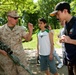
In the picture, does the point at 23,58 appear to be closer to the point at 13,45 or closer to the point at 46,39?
the point at 13,45

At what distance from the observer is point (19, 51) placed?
16.9ft

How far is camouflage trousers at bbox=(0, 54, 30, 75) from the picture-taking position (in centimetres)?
511

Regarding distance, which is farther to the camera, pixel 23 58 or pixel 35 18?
pixel 35 18

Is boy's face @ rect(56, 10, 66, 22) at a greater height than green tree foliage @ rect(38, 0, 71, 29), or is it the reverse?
boy's face @ rect(56, 10, 66, 22)

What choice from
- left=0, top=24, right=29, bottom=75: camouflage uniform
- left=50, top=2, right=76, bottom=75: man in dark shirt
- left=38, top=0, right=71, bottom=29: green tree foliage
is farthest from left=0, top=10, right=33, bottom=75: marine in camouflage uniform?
left=38, top=0, right=71, bottom=29: green tree foliage

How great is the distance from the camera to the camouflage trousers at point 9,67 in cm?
511

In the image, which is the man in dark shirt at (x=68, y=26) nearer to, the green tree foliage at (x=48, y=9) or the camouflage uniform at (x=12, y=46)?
the camouflage uniform at (x=12, y=46)

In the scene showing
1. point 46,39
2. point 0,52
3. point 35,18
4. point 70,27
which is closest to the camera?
point 70,27

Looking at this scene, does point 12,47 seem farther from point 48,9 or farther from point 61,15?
point 48,9

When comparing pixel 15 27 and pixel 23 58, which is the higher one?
pixel 15 27

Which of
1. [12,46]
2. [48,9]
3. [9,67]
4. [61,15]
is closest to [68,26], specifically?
[61,15]

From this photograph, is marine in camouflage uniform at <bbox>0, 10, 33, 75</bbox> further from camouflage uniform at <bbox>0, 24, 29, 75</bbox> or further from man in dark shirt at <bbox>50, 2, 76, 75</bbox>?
man in dark shirt at <bbox>50, 2, 76, 75</bbox>

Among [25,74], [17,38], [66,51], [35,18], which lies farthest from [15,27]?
[35,18]

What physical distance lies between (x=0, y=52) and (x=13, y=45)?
A: 324 millimetres
